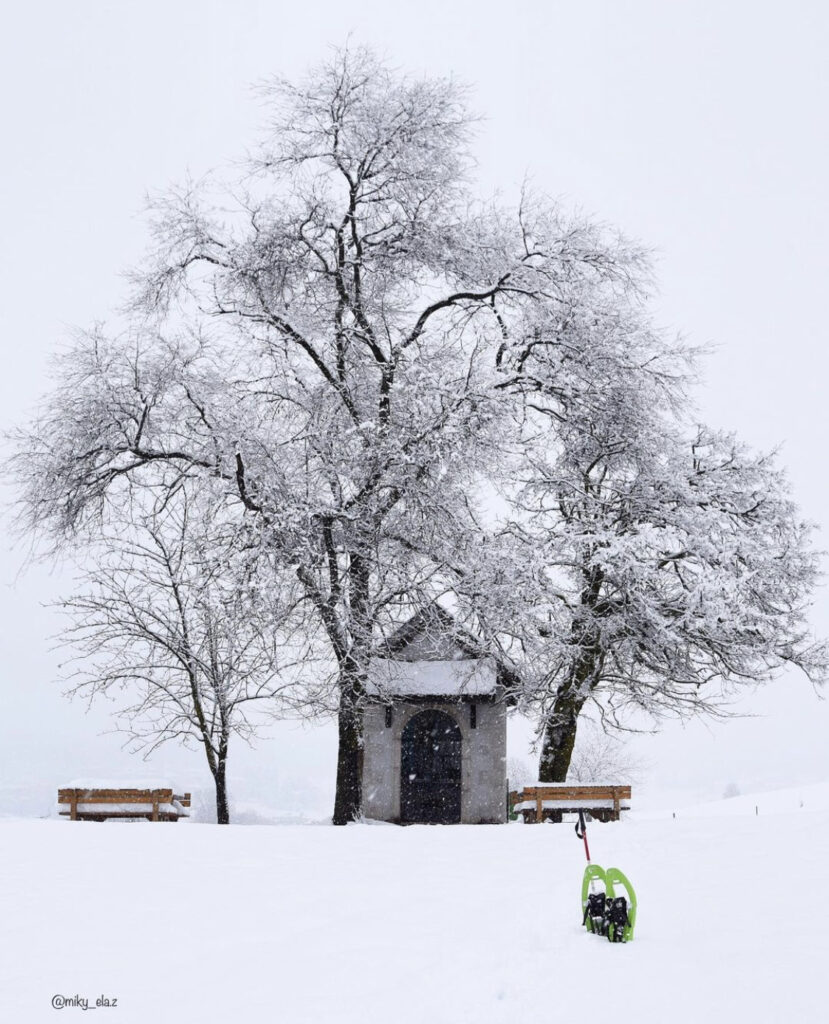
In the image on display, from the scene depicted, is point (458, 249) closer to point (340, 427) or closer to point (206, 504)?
point (340, 427)

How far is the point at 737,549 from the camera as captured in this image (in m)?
17.6

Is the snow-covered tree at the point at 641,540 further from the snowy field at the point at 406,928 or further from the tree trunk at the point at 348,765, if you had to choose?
the snowy field at the point at 406,928

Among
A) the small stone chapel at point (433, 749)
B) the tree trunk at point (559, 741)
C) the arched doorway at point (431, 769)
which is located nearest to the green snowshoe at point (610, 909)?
the tree trunk at point (559, 741)

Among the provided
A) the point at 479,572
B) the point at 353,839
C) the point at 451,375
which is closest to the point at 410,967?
the point at 353,839

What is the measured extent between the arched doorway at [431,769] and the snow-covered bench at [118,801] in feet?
23.0

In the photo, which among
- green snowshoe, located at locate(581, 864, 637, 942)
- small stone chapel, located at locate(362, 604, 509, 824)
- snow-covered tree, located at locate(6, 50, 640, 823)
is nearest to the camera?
green snowshoe, located at locate(581, 864, 637, 942)

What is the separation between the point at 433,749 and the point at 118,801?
815 cm

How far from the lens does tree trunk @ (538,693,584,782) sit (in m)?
20.4

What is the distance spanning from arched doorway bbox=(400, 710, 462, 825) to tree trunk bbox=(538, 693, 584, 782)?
8.11 feet

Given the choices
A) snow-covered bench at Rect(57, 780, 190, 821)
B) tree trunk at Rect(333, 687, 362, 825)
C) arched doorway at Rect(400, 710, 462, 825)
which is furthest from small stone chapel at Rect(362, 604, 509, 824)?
snow-covered bench at Rect(57, 780, 190, 821)

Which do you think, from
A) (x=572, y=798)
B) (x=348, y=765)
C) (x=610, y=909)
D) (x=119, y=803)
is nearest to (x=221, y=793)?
(x=119, y=803)

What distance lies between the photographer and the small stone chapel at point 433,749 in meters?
22.0

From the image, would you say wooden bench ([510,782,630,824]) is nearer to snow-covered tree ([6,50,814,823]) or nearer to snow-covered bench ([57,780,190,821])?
snow-covered tree ([6,50,814,823])

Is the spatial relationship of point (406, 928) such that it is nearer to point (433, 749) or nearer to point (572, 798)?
point (572, 798)
